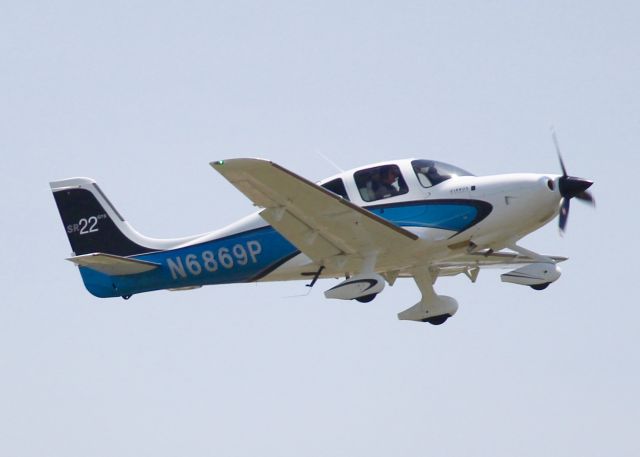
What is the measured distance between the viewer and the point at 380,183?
65.7 ft

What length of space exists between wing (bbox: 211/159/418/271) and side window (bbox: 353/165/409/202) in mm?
888

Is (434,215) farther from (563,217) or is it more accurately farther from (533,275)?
(563,217)

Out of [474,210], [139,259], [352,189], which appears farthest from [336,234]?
[139,259]

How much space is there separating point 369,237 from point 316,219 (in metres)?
1.00

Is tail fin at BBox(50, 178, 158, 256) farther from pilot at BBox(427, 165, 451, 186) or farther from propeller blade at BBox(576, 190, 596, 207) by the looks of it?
propeller blade at BBox(576, 190, 596, 207)

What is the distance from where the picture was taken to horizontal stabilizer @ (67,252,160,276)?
2067cm

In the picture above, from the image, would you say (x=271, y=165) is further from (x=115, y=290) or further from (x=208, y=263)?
(x=115, y=290)

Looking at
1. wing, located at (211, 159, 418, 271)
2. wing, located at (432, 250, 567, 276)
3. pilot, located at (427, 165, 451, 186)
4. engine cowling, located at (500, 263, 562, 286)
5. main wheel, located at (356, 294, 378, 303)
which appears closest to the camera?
wing, located at (211, 159, 418, 271)

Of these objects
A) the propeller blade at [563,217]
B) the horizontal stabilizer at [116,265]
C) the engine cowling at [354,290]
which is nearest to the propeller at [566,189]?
the propeller blade at [563,217]

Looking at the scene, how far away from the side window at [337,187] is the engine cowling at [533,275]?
2.96 m

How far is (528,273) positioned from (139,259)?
7006mm

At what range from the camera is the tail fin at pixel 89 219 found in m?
22.6

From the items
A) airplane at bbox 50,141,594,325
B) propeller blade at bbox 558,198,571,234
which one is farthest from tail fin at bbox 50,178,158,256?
propeller blade at bbox 558,198,571,234

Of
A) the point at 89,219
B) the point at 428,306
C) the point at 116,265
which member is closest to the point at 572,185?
the point at 428,306
